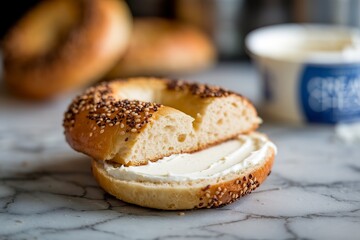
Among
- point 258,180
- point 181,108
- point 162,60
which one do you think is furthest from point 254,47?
point 258,180

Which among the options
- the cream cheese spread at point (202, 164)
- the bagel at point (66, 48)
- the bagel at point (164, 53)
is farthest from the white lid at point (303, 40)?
the cream cheese spread at point (202, 164)

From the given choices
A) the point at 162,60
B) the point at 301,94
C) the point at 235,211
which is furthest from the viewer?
the point at 162,60

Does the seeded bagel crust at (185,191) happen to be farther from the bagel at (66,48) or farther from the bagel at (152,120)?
the bagel at (66,48)

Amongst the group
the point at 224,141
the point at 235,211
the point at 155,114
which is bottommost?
the point at 235,211

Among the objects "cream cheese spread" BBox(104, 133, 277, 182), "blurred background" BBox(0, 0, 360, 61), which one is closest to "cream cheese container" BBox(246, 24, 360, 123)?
"blurred background" BBox(0, 0, 360, 61)

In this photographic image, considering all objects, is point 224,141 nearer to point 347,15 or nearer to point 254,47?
point 254,47

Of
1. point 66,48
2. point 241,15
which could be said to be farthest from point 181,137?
point 241,15

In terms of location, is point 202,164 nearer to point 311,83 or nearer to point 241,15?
point 311,83
